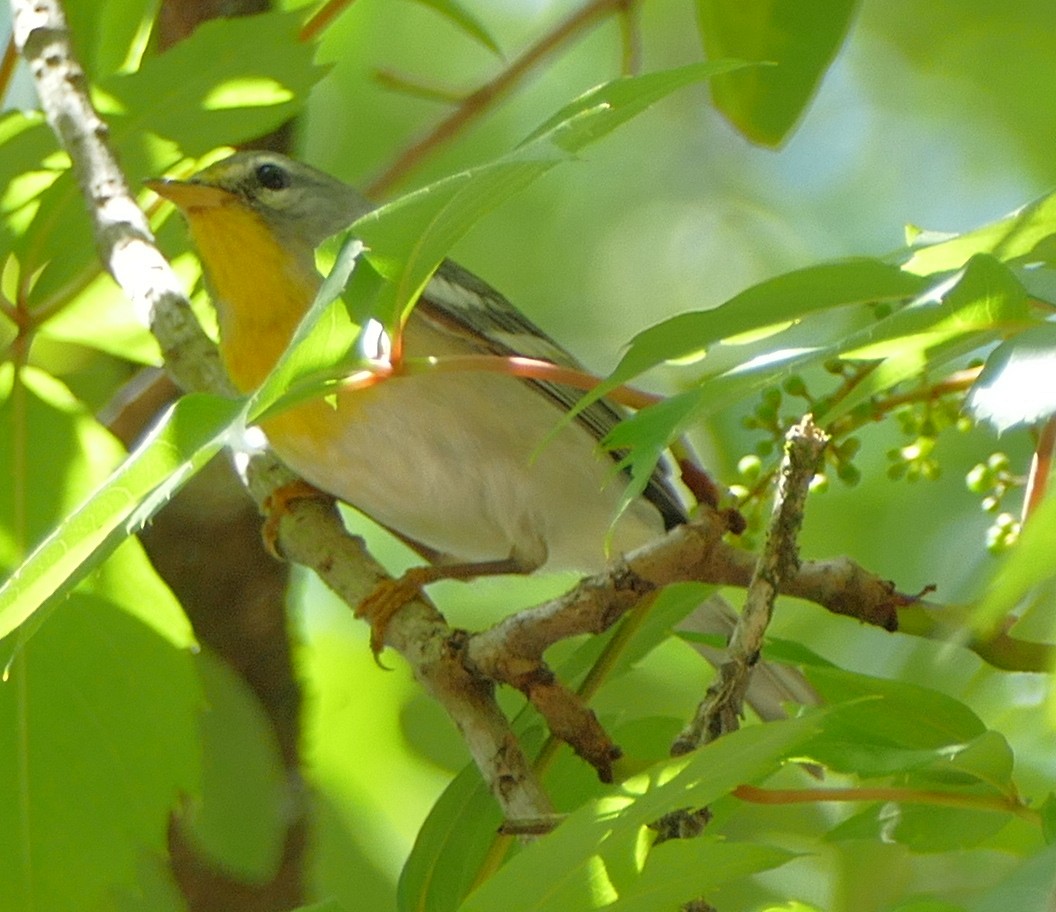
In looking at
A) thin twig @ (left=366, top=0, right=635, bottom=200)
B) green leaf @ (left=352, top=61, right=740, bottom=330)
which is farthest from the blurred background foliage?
green leaf @ (left=352, top=61, right=740, bottom=330)

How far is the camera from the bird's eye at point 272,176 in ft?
9.45

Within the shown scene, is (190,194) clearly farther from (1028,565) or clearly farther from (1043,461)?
(1028,565)

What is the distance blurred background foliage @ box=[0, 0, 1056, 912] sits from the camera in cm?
203

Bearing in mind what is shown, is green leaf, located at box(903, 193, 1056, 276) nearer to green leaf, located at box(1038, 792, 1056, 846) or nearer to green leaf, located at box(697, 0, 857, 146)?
green leaf, located at box(1038, 792, 1056, 846)

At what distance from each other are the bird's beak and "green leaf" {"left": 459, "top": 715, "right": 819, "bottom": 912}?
5.34ft

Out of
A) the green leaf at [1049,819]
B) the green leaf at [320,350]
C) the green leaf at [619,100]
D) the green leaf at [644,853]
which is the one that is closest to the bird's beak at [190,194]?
the green leaf at [320,350]

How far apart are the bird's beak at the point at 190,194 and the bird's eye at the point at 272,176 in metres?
0.17

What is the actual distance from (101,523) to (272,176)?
1.92 meters

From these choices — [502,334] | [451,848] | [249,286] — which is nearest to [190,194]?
[249,286]

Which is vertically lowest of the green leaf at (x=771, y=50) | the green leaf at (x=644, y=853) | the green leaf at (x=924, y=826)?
the green leaf at (x=924, y=826)

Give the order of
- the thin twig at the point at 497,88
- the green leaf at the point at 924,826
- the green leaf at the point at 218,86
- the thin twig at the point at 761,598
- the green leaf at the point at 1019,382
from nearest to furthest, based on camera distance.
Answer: the green leaf at the point at 1019,382, the thin twig at the point at 761,598, the green leaf at the point at 924,826, the green leaf at the point at 218,86, the thin twig at the point at 497,88

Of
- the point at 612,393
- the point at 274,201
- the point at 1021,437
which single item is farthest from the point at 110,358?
the point at 612,393

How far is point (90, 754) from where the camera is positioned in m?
2.01

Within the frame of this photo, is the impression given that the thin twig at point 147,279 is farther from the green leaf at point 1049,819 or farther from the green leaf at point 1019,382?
the green leaf at point 1019,382
